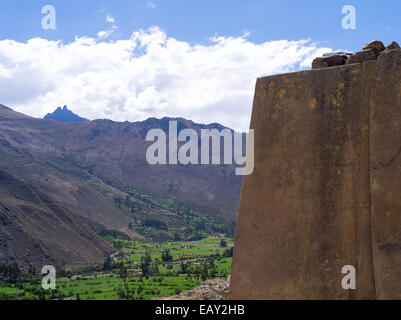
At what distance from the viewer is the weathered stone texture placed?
14.9 feet

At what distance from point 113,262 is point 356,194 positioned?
7329cm

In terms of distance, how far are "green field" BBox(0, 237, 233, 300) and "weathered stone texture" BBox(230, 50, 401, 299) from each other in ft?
138

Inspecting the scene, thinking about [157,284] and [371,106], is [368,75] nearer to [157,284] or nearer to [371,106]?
[371,106]

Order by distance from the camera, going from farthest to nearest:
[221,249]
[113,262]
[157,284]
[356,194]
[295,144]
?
[221,249]
[113,262]
[157,284]
[295,144]
[356,194]

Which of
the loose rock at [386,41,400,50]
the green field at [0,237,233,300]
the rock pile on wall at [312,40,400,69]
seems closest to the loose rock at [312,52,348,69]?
the rock pile on wall at [312,40,400,69]

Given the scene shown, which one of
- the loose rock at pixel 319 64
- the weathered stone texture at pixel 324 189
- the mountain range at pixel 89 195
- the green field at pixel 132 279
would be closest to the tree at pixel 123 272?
the green field at pixel 132 279

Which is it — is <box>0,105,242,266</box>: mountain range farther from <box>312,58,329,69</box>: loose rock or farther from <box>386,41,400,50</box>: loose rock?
<box>386,41,400,50</box>: loose rock

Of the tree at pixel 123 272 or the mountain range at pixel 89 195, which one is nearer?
the tree at pixel 123 272

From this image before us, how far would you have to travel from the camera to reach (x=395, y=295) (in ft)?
14.1

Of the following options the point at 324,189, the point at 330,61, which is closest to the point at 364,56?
the point at 330,61

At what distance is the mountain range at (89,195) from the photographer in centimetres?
7106

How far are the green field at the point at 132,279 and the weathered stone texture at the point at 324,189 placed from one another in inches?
1654

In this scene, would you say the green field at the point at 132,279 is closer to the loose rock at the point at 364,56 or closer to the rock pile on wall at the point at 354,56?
the rock pile on wall at the point at 354,56
